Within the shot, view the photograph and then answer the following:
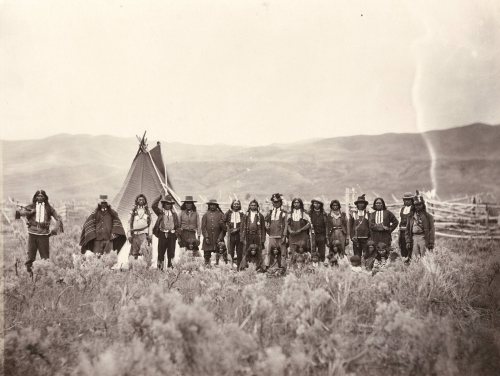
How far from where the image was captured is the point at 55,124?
86188mm

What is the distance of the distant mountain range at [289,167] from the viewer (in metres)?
45.2

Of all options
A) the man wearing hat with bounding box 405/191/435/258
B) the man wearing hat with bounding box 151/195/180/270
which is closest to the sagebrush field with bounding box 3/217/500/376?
the man wearing hat with bounding box 405/191/435/258

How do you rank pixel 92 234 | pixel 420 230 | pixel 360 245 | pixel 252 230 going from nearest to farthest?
pixel 420 230 → pixel 92 234 → pixel 252 230 → pixel 360 245

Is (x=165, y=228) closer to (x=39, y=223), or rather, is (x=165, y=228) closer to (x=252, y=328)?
(x=39, y=223)

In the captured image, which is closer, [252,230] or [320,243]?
[252,230]

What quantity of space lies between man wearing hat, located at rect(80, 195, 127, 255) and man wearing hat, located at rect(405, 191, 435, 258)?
492 centimetres

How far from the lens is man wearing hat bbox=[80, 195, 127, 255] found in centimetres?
799

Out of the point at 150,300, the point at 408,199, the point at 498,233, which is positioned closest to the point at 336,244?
the point at 408,199

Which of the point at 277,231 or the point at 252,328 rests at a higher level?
the point at 277,231

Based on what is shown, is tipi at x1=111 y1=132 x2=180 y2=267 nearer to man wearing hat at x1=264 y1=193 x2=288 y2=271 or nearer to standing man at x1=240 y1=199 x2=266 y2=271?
standing man at x1=240 y1=199 x2=266 y2=271

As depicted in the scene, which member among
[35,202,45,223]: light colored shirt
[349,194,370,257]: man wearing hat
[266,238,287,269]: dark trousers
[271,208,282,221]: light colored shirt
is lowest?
[266,238,287,269]: dark trousers

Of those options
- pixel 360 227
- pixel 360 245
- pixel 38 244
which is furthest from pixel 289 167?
pixel 38 244

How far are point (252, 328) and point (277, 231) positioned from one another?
3.72 metres

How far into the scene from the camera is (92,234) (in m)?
7.99
